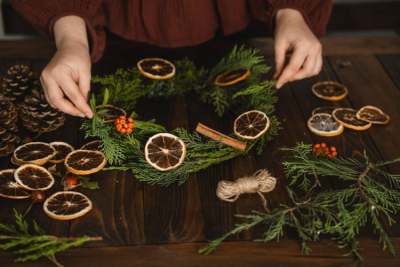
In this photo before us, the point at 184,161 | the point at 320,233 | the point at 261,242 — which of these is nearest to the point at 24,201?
the point at 184,161

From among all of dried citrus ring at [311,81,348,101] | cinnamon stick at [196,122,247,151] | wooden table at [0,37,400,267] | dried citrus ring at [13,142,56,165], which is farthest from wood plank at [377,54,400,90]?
dried citrus ring at [13,142,56,165]

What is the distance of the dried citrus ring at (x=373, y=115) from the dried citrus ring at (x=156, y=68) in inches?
23.5

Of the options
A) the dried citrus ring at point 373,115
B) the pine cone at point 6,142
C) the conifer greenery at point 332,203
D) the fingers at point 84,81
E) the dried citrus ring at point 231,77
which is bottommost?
the conifer greenery at point 332,203

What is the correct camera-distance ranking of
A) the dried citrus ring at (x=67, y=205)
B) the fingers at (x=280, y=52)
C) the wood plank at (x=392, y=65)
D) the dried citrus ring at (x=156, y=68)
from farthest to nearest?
1. the wood plank at (x=392, y=65)
2. the dried citrus ring at (x=156, y=68)
3. the fingers at (x=280, y=52)
4. the dried citrus ring at (x=67, y=205)

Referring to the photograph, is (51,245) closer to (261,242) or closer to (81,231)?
(81,231)

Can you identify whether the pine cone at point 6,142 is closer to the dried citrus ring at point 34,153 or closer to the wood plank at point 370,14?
the dried citrus ring at point 34,153

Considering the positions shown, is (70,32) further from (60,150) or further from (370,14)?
(370,14)

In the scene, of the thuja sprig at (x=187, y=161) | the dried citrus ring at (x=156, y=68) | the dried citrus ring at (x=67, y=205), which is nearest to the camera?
the dried citrus ring at (x=67, y=205)

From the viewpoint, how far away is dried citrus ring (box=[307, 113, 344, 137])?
4.95ft

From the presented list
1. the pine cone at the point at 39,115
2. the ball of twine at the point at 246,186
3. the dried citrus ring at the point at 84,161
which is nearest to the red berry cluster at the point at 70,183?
the dried citrus ring at the point at 84,161

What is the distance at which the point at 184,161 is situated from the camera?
1.37 metres

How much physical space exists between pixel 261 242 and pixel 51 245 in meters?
0.46

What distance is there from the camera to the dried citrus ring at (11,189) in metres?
1.27

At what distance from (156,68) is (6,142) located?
528 mm
